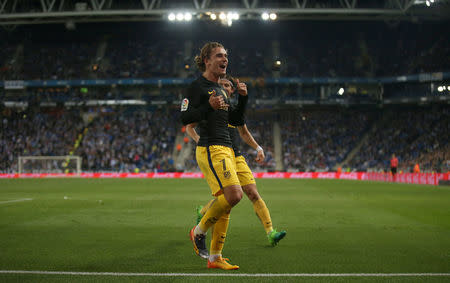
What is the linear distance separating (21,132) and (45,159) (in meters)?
9.03

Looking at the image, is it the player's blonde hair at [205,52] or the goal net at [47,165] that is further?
the goal net at [47,165]

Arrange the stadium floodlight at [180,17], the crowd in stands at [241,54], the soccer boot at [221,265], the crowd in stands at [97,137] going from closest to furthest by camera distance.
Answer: the soccer boot at [221,265] → the stadium floodlight at [180,17] → the crowd in stands at [97,137] → the crowd in stands at [241,54]

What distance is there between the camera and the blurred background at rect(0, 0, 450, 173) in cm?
4147

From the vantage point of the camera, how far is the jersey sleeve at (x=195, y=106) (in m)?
5.22

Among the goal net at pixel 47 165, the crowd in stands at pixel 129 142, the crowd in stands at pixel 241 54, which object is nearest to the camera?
the goal net at pixel 47 165

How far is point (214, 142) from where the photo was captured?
532 centimetres

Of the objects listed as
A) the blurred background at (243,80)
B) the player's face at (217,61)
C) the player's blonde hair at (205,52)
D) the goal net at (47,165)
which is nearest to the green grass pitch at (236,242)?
the player's face at (217,61)

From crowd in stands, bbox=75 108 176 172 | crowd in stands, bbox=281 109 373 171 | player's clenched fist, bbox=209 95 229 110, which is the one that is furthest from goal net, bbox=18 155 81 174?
player's clenched fist, bbox=209 95 229 110

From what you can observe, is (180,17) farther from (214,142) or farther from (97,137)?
(214,142)

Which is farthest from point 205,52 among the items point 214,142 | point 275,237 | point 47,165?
point 47,165

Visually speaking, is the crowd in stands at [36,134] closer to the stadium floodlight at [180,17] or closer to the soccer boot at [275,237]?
the stadium floodlight at [180,17]

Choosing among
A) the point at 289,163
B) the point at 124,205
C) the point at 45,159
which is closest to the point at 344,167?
→ the point at 289,163

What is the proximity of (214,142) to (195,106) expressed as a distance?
49 centimetres

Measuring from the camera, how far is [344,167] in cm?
4103
